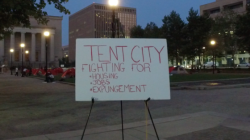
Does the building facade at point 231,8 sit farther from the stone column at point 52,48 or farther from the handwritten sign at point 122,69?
the handwritten sign at point 122,69

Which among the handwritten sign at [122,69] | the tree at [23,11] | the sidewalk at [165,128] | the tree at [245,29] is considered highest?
the tree at [245,29]

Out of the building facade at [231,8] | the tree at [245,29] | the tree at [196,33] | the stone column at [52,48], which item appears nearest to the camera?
the tree at [245,29]

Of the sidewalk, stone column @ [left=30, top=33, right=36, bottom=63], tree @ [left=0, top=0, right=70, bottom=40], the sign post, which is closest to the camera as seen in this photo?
the sign post

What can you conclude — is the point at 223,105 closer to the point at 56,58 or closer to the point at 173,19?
the point at 173,19

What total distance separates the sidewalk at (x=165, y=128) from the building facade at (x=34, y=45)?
8966cm

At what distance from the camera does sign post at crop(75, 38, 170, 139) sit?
16.2 ft

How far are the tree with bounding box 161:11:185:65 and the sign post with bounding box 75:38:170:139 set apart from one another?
49.0 m

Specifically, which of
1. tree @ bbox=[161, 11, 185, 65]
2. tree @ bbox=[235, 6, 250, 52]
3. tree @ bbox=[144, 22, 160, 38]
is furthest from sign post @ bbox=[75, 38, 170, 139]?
tree @ bbox=[144, 22, 160, 38]

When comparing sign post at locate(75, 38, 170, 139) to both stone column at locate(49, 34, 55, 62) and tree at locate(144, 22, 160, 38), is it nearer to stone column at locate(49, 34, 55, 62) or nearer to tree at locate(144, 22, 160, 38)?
tree at locate(144, 22, 160, 38)

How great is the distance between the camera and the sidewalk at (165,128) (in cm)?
608

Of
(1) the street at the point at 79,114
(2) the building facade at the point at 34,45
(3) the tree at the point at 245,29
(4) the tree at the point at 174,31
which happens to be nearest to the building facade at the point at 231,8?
(4) the tree at the point at 174,31

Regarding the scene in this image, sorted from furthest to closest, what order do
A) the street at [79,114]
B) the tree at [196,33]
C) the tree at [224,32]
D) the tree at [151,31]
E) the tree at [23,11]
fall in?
1. the tree at [151,31]
2. the tree at [224,32]
3. the tree at [196,33]
4. the tree at [23,11]
5. the street at [79,114]

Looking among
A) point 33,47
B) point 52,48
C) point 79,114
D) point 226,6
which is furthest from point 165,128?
point 33,47

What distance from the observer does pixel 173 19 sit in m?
54.0
